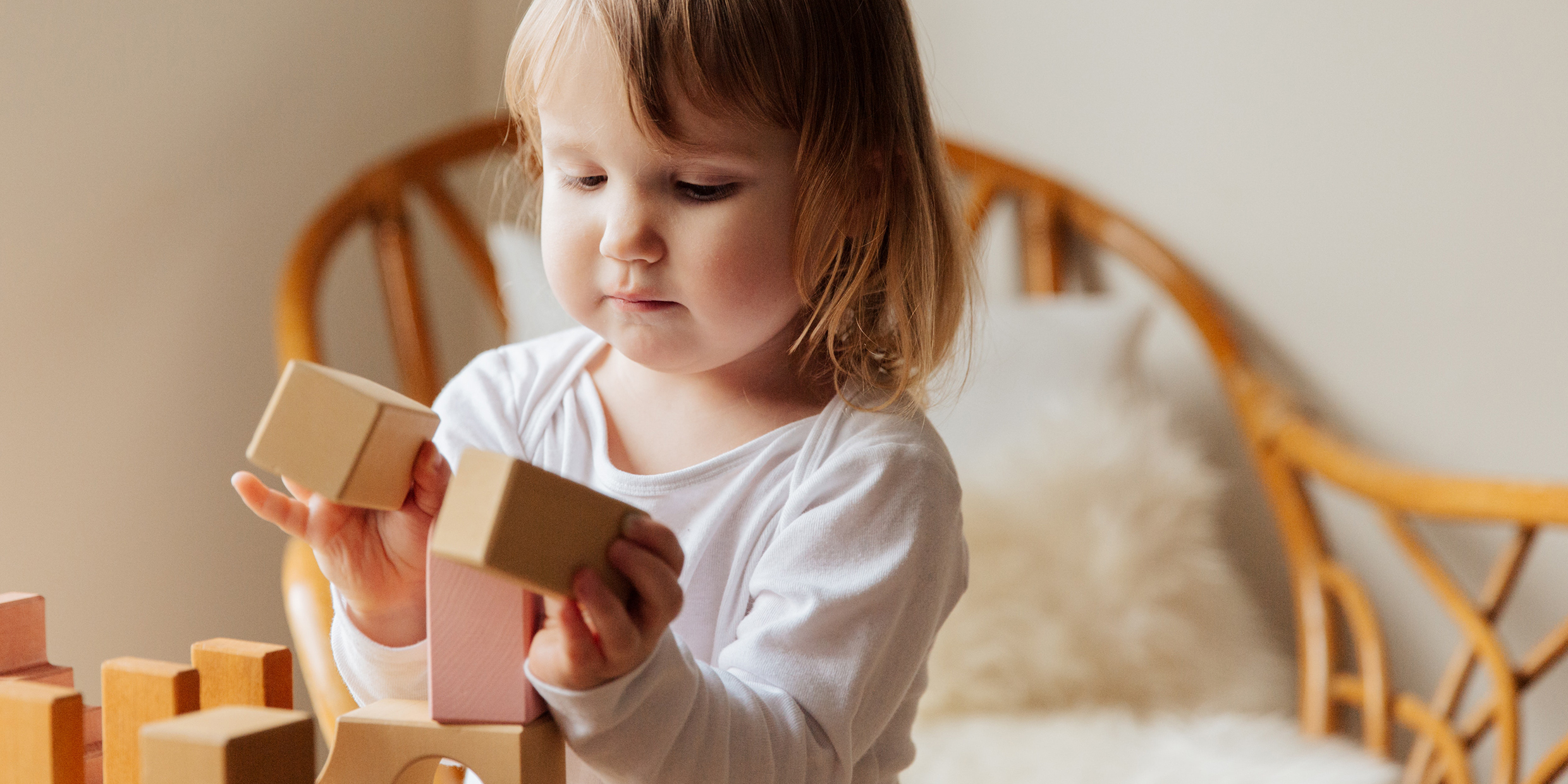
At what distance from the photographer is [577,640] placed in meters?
0.39

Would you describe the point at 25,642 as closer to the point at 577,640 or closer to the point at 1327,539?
the point at 577,640

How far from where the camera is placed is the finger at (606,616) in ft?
1.22

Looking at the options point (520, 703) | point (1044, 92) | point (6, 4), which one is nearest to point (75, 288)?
point (6, 4)

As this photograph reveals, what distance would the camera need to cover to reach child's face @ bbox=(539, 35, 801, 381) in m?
0.53

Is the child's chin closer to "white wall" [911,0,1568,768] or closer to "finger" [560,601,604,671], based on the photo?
"finger" [560,601,604,671]

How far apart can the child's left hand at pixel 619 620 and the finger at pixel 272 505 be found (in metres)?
0.12

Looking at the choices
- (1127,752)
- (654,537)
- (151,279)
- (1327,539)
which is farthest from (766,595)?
(1327,539)

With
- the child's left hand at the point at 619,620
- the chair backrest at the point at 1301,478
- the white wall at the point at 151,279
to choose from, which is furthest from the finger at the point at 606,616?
the white wall at the point at 151,279

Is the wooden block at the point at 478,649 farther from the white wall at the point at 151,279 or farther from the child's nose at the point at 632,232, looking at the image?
the white wall at the point at 151,279

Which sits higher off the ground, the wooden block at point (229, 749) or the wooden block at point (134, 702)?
the wooden block at point (229, 749)

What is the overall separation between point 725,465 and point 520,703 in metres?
0.23

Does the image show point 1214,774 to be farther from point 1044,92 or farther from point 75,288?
point 75,288

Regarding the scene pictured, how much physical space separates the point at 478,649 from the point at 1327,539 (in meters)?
1.10

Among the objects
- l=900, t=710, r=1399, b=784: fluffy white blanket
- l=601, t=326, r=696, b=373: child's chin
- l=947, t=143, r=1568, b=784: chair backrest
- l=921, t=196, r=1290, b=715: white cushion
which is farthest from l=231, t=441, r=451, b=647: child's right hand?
l=947, t=143, r=1568, b=784: chair backrest
